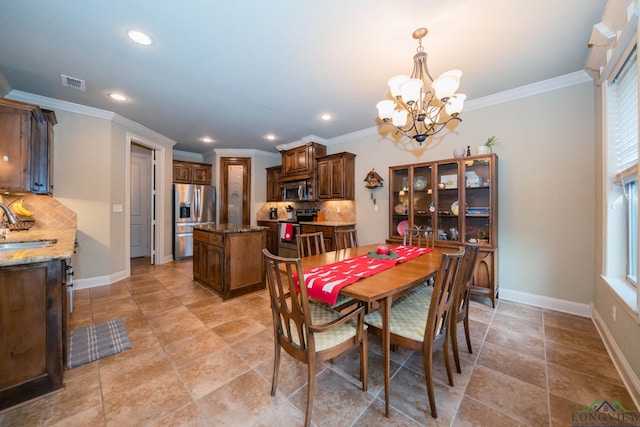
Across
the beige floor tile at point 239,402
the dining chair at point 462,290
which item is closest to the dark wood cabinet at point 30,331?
the beige floor tile at point 239,402

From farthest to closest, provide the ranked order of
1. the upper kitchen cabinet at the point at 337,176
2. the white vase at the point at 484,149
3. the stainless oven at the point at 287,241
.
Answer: the stainless oven at the point at 287,241 < the upper kitchen cabinet at the point at 337,176 < the white vase at the point at 484,149

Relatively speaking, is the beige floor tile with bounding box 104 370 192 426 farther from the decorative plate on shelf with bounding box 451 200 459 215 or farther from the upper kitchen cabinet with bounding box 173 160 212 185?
the upper kitchen cabinet with bounding box 173 160 212 185

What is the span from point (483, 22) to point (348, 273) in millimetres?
2193

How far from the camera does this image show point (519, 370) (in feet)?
5.83

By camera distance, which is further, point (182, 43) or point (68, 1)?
point (182, 43)

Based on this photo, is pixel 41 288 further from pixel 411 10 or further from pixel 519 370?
pixel 519 370

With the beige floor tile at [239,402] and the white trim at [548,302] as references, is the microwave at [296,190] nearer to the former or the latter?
the white trim at [548,302]

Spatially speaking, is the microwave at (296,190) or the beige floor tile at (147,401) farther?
the microwave at (296,190)

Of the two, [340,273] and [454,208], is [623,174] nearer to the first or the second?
[454,208]

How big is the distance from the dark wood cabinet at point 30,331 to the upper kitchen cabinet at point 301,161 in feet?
12.7

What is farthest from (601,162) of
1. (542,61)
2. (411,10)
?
(411,10)

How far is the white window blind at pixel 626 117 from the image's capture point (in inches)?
70.4

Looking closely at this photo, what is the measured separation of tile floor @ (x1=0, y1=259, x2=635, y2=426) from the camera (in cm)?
140

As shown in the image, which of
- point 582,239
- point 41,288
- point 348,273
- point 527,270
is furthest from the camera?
point 527,270
